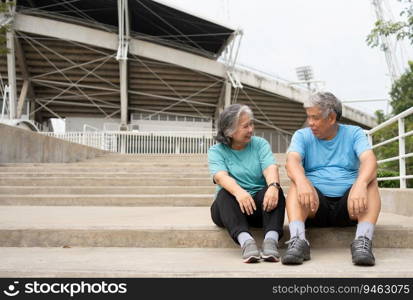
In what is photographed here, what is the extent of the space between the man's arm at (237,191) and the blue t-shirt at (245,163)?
93 millimetres

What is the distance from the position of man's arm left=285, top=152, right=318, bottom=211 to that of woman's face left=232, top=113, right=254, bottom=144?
13.0 inches

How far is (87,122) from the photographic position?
29.2 m

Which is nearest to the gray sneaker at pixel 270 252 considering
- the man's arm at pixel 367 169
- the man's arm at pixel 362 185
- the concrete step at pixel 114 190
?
the man's arm at pixel 362 185

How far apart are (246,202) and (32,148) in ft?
25.2

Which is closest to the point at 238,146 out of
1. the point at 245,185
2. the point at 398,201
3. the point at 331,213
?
the point at 245,185

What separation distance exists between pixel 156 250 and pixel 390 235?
5.27 feet

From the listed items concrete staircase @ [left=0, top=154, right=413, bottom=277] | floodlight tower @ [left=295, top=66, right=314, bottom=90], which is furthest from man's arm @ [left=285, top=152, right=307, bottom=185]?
floodlight tower @ [left=295, top=66, right=314, bottom=90]

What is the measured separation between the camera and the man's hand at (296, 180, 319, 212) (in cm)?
243

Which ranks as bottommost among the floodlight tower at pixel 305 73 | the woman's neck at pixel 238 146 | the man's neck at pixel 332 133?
the woman's neck at pixel 238 146

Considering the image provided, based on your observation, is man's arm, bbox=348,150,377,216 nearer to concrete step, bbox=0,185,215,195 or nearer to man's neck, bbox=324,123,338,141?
man's neck, bbox=324,123,338,141

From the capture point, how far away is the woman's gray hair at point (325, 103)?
2.61m

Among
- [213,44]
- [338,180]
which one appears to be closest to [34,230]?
[338,180]

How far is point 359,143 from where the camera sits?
268cm

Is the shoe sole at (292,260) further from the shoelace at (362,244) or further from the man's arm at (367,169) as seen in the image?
the man's arm at (367,169)
